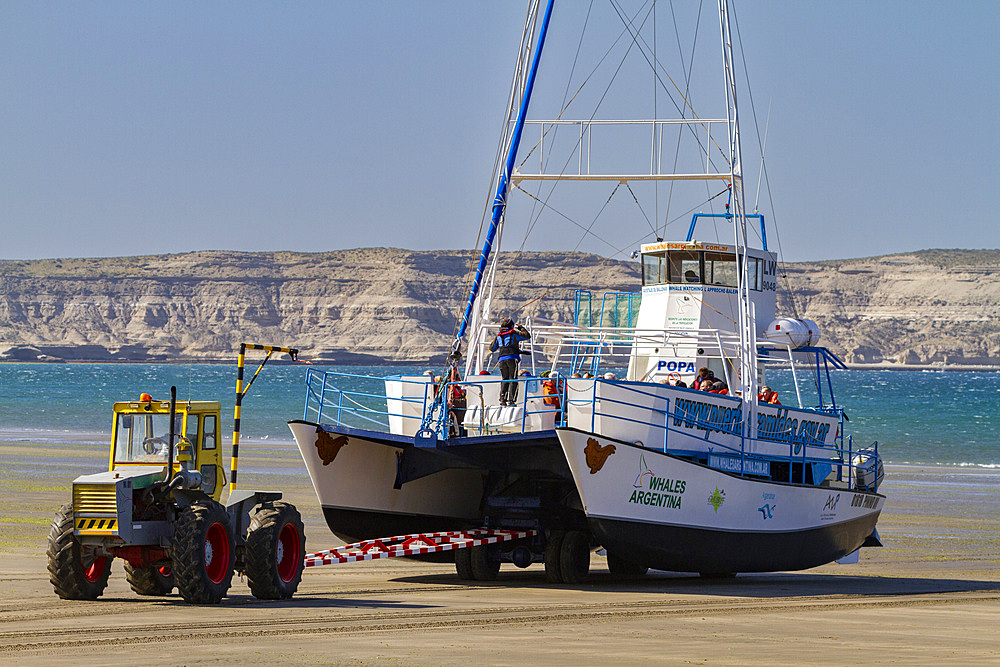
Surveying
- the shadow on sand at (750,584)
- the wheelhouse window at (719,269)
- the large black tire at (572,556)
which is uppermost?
the wheelhouse window at (719,269)

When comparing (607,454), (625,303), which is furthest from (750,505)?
(625,303)

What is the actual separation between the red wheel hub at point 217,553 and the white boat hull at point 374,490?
2.72 meters

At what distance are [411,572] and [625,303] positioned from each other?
18.8ft

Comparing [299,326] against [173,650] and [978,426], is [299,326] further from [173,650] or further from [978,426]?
[173,650]

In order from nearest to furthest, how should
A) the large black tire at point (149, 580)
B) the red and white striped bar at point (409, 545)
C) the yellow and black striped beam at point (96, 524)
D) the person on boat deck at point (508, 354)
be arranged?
1. the yellow and black striped beam at point (96, 524)
2. the large black tire at point (149, 580)
3. the red and white striped bar at point (409, 545)
4. the person on boat deck at point (508, 354)

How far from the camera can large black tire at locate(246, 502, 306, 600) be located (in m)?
12.4

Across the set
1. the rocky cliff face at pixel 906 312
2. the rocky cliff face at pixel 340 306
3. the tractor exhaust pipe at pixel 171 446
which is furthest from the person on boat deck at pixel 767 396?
the rocky cliff face at pixel 906 312

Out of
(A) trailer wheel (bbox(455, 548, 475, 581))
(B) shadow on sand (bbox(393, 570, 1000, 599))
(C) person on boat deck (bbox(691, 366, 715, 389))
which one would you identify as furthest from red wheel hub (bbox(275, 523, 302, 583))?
(C) person on boat deck (bbox(691, 366, 715, 389))

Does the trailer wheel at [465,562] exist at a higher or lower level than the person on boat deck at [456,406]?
lower

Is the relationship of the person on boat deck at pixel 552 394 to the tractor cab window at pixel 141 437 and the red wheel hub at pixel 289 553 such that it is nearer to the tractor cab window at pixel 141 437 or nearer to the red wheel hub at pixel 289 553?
the red wheel hub at pixel 289 553

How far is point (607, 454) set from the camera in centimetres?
1378

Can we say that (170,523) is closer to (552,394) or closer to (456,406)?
(456,406)

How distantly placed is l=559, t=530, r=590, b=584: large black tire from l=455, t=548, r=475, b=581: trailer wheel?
110 cm

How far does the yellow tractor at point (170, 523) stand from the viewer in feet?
37.8
